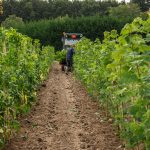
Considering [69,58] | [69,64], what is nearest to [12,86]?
[69,58]

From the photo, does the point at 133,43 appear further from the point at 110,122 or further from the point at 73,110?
the point at 73,110

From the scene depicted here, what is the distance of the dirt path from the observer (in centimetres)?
729

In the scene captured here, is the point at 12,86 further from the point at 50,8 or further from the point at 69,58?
the point at 50,8

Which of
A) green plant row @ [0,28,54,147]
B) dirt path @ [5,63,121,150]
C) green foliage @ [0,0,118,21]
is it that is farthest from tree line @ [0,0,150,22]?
green plant row @ [0,28,54,147]

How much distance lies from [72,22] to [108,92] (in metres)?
38.9

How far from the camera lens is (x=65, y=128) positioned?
336 inches

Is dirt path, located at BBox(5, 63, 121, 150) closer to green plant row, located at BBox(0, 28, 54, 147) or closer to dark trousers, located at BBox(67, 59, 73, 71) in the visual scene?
green plant row, located at BBox(0, 28, 54, 147)

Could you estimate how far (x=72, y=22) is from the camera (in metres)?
46.7

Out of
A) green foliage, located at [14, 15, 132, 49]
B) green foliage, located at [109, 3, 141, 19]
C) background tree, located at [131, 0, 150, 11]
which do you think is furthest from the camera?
background tree, located at [131, 0, 150, 11]

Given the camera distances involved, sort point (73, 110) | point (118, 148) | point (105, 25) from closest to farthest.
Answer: point (118, 148) < point (73, 110) < point (105, 25)

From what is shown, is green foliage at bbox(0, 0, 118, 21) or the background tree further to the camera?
the background tree

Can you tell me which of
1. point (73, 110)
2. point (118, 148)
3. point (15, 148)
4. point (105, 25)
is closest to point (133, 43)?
point (118, 148)

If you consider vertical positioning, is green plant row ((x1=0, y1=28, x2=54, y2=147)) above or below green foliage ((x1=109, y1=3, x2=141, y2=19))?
above

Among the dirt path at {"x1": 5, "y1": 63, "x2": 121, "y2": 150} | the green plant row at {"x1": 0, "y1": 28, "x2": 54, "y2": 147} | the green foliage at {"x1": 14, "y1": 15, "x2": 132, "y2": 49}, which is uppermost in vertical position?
the green plant row at {"x1": 0, "y1": 28, "x2": 54, "y2": 147}
